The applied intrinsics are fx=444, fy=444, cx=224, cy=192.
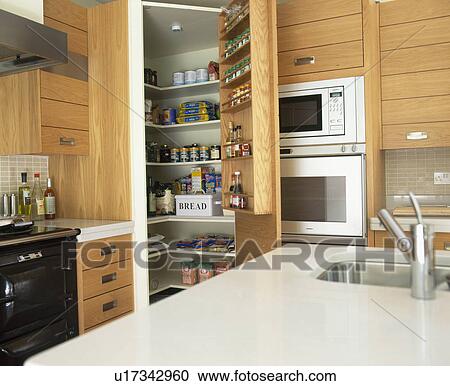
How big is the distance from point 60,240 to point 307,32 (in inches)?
75.7

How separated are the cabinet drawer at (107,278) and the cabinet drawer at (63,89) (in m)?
1.06

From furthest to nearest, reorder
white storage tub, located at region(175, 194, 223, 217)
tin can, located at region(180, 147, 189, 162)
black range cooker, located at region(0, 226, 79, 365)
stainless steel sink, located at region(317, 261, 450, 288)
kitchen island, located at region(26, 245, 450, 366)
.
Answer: tin can, located at region(180, 147, 189, 162)
white storage tub, located at region(175, 194, 223, 217)
black range cooker, located at region(0, 226, 79, 365)
stainless steel sink, located at region(317, 261, 450, 288)
kitchen island, located at region(26, 245, 450, 366)

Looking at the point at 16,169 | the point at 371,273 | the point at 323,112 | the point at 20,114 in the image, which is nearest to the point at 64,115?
the point at 20,114

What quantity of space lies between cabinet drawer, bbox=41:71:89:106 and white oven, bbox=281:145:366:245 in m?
1.35

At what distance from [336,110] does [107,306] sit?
1.80 metres

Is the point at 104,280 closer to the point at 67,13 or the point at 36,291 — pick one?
the point at 36,291

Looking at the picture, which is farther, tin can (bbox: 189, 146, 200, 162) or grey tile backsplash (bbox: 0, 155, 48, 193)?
tin can (bbox: 189, 146, 200, 162)

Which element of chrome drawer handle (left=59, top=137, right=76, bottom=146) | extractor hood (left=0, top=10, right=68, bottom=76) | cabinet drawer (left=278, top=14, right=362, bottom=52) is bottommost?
chrome drawer handle (left=59, top=137, right=76, bottom=146)

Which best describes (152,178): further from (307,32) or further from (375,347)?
(375,347)

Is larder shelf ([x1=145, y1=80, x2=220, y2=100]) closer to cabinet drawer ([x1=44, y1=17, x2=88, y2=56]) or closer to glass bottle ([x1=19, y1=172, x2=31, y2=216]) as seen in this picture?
cabinet drawer ([x1=44, y1=17, x2=88, y2=56])

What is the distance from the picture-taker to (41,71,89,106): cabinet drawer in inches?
102

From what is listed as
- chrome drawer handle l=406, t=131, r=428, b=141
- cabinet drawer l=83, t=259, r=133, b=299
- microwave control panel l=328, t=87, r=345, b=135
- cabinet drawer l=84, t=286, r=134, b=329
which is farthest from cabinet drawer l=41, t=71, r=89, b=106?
chrome drawer handle l=406, t=131, r=428, b=141

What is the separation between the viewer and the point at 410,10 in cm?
271
